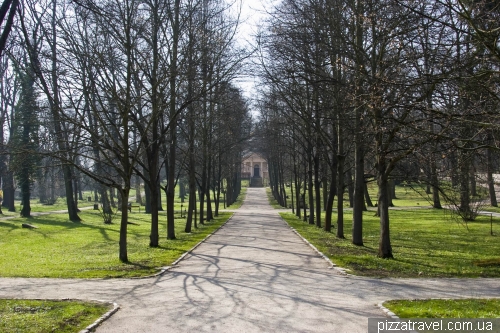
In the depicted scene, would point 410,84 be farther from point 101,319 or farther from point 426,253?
point 426,253

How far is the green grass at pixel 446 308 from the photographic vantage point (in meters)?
7.42

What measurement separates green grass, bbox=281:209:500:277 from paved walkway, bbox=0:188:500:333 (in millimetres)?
Result: 1061

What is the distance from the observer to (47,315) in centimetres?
748

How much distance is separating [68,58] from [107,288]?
7.43 meters

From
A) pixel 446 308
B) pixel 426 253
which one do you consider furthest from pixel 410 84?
pixel 426 253

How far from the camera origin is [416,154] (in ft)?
→ 38.2

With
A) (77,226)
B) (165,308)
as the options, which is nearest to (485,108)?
(165,308)

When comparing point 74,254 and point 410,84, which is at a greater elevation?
point 410,84

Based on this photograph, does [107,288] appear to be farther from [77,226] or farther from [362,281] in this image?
[77,226]

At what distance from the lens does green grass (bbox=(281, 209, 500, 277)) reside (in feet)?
41.6

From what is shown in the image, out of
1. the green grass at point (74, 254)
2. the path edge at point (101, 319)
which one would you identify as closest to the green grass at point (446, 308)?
the path edge at point (101, 319)

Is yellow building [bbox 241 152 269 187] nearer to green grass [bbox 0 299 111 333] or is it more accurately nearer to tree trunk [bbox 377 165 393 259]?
tree trunk [bbox 377 165 393 259]

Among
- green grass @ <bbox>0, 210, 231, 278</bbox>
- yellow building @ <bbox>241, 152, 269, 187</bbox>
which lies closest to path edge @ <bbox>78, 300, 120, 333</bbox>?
green grass @ <bbox>0, 210, 231, 278</bbox>

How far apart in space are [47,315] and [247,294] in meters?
3.52
